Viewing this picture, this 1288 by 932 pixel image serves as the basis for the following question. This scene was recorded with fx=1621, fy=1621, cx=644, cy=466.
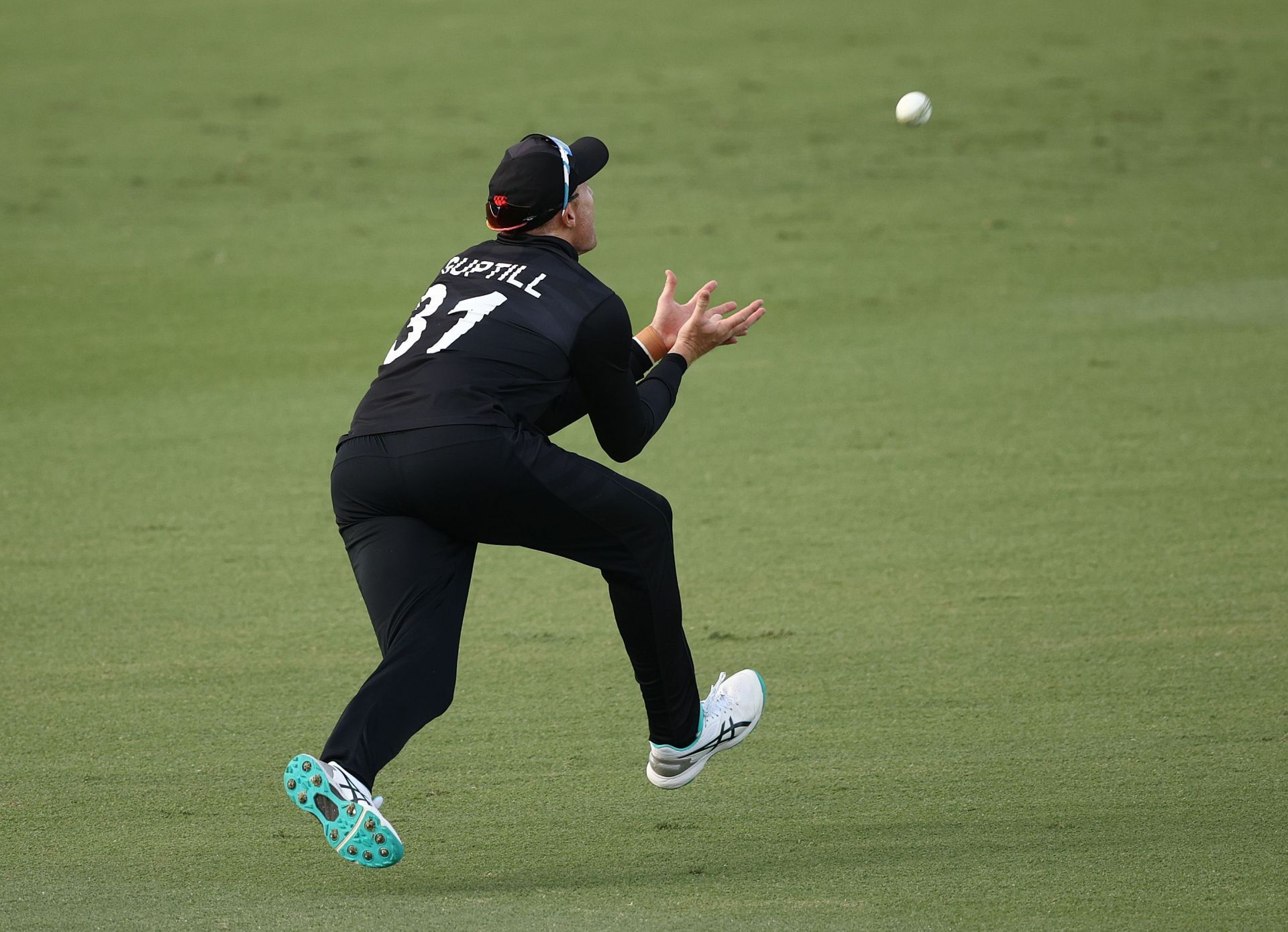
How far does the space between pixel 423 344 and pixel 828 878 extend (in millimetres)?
1526

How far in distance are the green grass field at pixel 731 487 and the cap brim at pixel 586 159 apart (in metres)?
1.58

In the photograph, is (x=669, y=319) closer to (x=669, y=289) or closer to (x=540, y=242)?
(x=669, y=289)

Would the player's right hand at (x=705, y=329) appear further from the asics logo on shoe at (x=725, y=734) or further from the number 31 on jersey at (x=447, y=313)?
the asics logo on shoe at (x=725, y=734)

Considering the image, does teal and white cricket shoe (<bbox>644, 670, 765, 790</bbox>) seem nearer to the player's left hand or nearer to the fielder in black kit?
the fielder in black kit

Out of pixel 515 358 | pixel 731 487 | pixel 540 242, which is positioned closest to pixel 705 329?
pixel 540 242

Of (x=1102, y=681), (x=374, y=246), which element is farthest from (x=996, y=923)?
(x=374, y=246)

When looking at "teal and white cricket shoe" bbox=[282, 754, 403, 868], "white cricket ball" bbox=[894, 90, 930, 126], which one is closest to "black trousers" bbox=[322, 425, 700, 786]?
"teal and white cricket shoe" bbox=[282, 754, 403, 868]

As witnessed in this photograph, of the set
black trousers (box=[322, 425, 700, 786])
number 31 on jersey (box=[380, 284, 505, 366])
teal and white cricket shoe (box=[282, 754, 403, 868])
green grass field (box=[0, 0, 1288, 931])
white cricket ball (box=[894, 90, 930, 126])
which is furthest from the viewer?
white cricket ball (box=[894, 90, 930, 126])

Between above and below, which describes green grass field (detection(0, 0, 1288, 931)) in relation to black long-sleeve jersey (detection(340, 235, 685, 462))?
below

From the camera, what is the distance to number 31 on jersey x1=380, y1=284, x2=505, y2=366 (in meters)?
3.71

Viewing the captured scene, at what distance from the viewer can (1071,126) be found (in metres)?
14.9

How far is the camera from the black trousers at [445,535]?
355 centimetres

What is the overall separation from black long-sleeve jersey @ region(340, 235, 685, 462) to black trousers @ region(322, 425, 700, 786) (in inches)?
2.5

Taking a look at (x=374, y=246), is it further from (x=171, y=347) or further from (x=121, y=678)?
(x=121, y=678)
